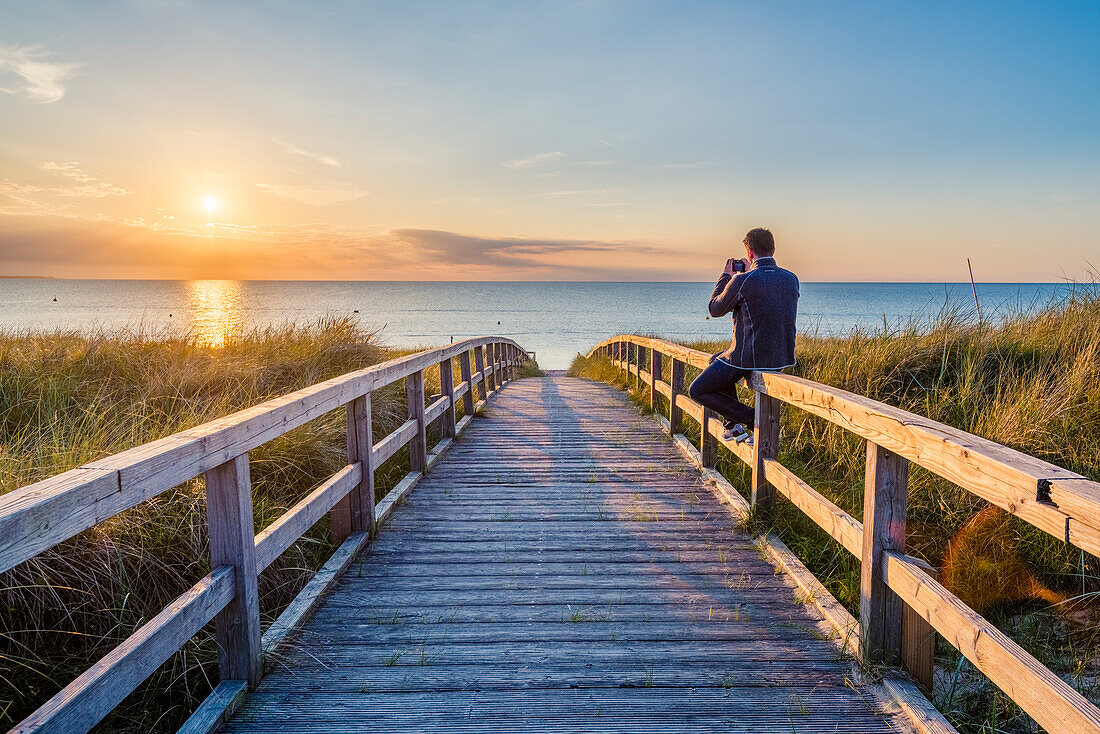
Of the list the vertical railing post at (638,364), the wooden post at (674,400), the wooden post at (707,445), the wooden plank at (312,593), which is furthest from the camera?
the vertical railing post at (638,364)

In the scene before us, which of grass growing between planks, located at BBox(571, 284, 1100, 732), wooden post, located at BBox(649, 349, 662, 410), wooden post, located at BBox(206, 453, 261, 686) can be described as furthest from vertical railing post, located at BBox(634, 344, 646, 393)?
wooden post, located at BBox(206, 453, 261, 686)

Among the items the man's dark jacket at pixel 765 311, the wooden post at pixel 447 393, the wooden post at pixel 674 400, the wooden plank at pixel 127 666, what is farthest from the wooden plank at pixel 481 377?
the wooden plank at pixel 127 666

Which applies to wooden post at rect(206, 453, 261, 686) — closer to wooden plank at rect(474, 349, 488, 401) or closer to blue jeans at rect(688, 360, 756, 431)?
blue jeans at rect(688, 360, 756, 431)

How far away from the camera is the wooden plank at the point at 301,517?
8.84 ft

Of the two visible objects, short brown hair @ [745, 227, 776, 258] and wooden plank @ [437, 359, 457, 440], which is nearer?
short brown hair @ [745, 227, 776, 258]

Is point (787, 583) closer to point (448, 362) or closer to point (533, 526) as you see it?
point (533, 526)

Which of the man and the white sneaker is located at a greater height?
the man

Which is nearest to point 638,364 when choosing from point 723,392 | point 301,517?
point 723,392

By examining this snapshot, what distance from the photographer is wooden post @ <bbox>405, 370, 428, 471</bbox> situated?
5355 millimetres

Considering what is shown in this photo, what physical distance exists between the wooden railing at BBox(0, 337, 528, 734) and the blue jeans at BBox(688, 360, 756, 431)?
248 cm

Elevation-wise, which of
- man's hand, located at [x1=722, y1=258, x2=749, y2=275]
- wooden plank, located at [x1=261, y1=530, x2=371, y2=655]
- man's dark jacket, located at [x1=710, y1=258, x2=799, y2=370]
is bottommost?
wooden plank, located at [x1=261, y1=530, x2=371, y2=655]

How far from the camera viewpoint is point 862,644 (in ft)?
8.64

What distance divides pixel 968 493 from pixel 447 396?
480 cm

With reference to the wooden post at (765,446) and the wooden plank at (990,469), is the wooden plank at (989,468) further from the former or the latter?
the wooden post at (765,446)
